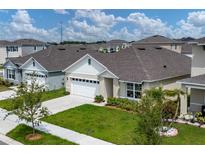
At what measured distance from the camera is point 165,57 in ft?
94.3

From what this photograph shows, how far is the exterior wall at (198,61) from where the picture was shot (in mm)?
23047

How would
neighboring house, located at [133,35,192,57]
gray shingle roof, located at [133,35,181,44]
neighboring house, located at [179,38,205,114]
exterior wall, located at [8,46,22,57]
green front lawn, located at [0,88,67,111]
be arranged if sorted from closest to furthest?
neighboring house, located at [179,38,205,114] < green front lawn, located at [0,88,67,111] < neighboring house, located at [133,35,192,57] < gray shingle roof, located at [133,35,181,44] < exterior wall, located at [8,46,22,57]

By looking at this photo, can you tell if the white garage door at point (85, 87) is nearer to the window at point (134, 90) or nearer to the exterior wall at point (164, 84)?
the window at point (134, 90)

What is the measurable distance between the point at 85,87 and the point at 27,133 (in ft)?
35.1

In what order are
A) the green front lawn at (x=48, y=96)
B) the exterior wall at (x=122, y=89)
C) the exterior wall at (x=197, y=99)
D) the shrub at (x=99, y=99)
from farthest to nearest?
1. the shrub at (x=99, y=99)
2. the green front lawn at (x=48, y=96)
3. the exterior wall at (x=122, y=89)
4. the exterior wall at (x=197, y=99)

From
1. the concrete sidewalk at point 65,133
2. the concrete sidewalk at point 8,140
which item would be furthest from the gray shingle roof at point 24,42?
the concrete sidewalk at point 8,140

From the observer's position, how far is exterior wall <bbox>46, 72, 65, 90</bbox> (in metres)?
31.0

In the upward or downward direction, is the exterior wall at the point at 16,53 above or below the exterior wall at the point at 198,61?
above

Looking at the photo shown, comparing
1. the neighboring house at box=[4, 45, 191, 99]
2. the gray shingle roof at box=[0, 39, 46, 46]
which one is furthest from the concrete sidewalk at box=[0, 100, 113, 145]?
the gray shingle roof at box=[0, 39, 46, 46]

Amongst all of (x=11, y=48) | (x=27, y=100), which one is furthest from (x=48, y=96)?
(x=11, y=48)

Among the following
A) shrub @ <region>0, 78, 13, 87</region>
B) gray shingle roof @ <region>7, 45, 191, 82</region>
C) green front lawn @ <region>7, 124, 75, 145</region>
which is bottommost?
green front lawn @ <region>7, 124, 75, 145</region>

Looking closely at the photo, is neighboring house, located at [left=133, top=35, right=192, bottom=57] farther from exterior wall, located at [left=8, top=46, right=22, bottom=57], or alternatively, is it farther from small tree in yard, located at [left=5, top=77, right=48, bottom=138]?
small tree in yard, located at [left=5, top=77, right=48, bottom=138]

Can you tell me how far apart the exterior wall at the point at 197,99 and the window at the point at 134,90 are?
417cm
